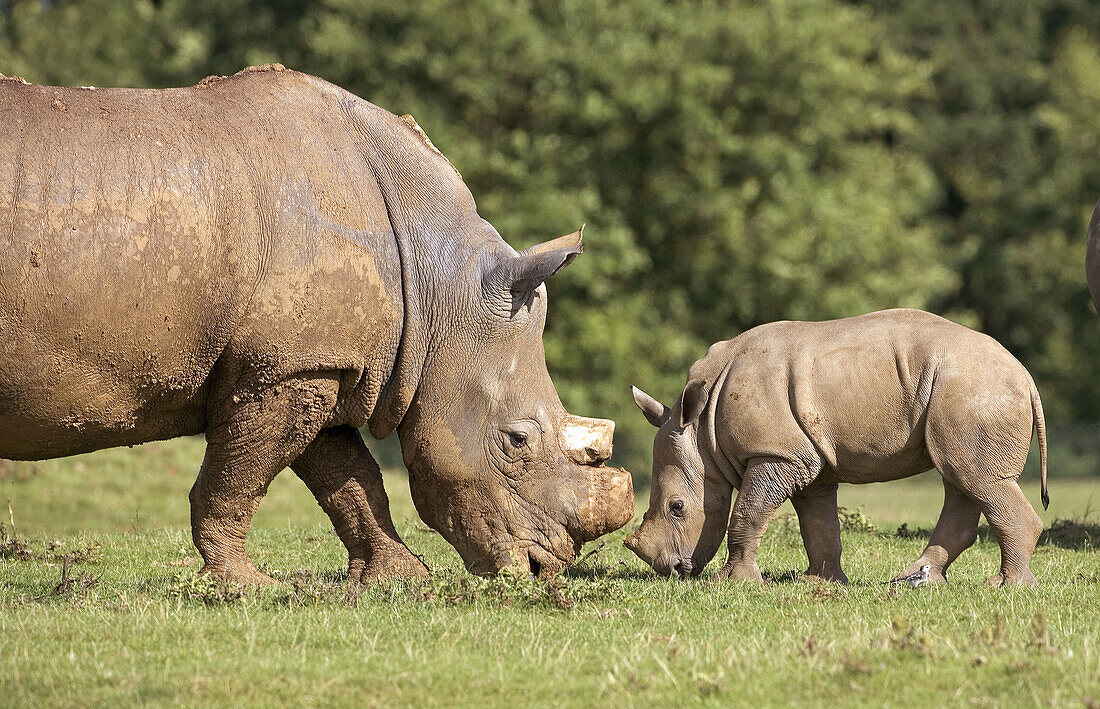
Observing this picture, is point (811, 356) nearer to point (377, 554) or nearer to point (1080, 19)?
point (377, 554)

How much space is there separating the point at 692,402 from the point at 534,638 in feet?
10.6

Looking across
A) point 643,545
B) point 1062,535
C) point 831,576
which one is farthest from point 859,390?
point 1062,535

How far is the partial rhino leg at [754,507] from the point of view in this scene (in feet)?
29.9

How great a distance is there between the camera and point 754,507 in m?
9.15

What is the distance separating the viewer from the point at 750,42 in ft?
88.8

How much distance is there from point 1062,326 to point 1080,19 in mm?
11066

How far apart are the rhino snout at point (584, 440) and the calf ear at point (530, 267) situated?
2.68 ft

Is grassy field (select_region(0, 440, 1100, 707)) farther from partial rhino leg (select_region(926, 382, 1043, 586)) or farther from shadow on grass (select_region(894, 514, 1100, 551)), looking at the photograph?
shadow on grass (select_region(894, 514, 1100, 551))

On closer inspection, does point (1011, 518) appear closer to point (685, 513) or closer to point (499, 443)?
point (685, 513)

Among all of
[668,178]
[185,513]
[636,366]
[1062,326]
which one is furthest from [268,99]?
[1062,326]

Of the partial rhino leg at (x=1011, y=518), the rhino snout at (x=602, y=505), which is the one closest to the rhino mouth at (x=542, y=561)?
the rhino snout at (x=602, y=505)

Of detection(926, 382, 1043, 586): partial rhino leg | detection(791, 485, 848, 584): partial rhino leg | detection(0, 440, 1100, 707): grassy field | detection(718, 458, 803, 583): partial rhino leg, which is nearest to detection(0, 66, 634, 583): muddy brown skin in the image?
detection(0, 440, 1100, 707): grassy field

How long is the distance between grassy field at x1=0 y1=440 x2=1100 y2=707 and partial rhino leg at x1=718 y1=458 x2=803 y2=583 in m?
0.29

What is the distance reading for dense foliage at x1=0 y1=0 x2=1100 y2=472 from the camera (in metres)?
25.3
